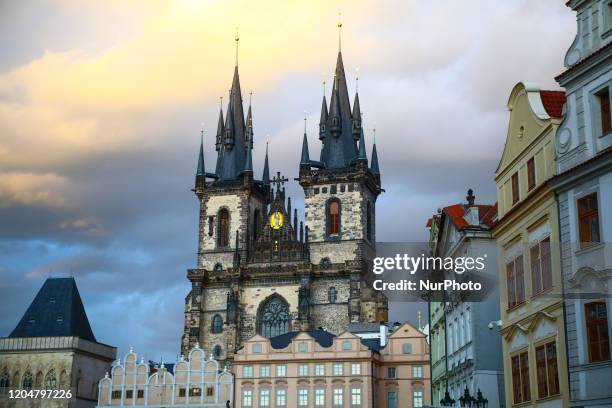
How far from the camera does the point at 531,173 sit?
26.4 m

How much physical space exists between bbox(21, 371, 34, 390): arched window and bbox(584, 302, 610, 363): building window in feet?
214

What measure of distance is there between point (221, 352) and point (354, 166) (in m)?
22.1

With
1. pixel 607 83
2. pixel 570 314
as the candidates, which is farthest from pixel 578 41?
pixel 570 314

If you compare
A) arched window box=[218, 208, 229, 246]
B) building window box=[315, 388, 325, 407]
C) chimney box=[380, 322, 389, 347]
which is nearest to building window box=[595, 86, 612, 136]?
building window box=[315, 388, 325, 407]

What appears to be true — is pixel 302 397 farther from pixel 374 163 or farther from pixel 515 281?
pixel 515 281

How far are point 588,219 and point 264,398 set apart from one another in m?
52.6

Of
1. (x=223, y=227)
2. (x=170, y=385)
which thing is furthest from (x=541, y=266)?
(x=223, y=227)

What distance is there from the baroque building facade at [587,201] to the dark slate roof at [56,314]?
211ft

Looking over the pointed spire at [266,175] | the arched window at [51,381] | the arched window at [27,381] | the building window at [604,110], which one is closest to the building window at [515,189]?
the building window at [604,110]

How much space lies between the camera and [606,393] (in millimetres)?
20938

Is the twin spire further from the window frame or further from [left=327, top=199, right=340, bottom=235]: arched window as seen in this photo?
the window frame

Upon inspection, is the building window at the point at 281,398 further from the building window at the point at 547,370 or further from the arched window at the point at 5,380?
the building window at the point at 547,370

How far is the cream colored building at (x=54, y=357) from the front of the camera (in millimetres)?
77938

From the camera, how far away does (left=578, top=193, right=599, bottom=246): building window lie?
2197 cm
